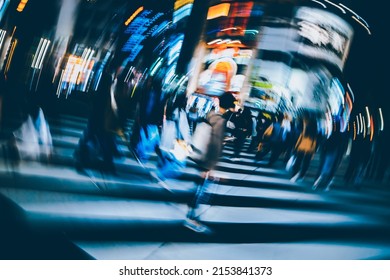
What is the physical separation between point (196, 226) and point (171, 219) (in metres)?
0.33

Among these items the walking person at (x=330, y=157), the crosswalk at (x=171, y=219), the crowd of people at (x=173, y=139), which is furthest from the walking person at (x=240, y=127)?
the crosswalk at (x=171, y=219)

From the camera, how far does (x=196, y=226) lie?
377 centimetres

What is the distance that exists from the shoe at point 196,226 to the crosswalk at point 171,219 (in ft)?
0.24

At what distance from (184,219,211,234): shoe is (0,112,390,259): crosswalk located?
0.07 meters

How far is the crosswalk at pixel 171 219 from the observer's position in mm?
3275

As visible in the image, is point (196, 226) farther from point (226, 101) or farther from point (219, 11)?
point (219, 11)

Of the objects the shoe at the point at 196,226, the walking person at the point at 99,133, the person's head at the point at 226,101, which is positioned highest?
the person's head at the point at 226,101

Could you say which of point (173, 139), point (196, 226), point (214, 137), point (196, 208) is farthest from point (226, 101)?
point (173, 139)

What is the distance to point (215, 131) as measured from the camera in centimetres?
376

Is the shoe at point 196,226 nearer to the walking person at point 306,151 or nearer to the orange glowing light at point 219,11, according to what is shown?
the orange glowing light at point 219,11

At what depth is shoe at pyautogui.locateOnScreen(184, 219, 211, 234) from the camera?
3.68 m
